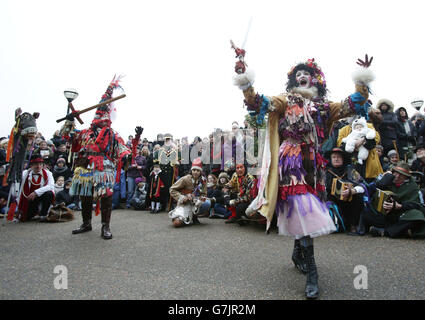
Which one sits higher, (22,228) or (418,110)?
(418,110)

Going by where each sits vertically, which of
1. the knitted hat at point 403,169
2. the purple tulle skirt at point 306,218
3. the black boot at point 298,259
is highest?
the knitted hat at point 403,169

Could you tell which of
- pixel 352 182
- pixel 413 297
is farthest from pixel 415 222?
pixel 413 297

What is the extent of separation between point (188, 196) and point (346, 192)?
310 centimetres

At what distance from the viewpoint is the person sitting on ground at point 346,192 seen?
485 centimetres

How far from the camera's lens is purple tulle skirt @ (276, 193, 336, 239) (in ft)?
8.05

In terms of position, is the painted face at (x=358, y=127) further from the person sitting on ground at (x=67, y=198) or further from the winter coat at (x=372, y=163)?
the person sitting on ground at (x=67, y=198)

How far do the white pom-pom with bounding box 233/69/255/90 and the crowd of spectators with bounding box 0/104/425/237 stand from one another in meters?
1.52

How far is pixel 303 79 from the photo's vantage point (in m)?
3.01

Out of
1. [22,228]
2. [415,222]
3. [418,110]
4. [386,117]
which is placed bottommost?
[22,228]

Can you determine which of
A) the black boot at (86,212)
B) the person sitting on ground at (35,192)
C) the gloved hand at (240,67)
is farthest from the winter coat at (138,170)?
the gloved hand at (240,67)

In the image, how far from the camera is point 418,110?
349 inches

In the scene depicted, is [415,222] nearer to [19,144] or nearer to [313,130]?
[313,130]

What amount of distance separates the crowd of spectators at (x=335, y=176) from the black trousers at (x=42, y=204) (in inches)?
34.4

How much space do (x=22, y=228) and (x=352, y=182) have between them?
6.43 metres
